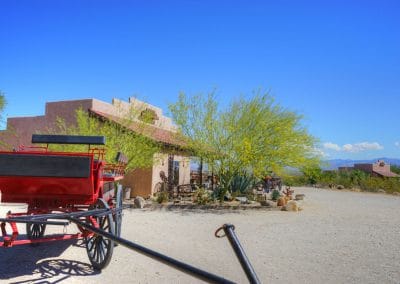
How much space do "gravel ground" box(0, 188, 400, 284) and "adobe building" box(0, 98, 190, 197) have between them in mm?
6425

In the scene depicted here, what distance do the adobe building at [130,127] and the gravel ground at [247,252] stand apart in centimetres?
643

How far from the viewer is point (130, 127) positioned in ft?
58.7

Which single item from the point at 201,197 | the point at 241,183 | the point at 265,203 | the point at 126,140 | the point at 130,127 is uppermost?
the point at 130,127

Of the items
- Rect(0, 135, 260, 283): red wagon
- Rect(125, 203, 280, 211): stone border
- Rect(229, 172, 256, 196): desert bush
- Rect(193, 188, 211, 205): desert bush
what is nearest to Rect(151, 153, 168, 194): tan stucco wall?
Rect(193, 188, 211, 205): desert bush

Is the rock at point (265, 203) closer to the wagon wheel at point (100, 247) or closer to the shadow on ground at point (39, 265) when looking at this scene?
the shadow on ground at point (39, 265)

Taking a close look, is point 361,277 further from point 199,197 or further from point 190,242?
point 199,197

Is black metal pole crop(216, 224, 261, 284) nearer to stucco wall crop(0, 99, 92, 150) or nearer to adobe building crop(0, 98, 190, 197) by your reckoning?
adobe building crop(0, 98, 190, 197)

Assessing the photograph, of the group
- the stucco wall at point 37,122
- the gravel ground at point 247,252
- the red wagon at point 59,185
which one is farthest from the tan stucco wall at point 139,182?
the red wagon at point 59,185

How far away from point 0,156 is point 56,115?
1514 centimetres

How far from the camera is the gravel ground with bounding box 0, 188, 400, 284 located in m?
5.76

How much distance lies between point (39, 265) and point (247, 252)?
12.7 feet

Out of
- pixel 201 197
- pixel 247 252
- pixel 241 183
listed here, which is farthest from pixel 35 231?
pixel 241 183

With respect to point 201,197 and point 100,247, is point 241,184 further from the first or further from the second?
point 100,247

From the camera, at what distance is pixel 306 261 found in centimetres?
680
